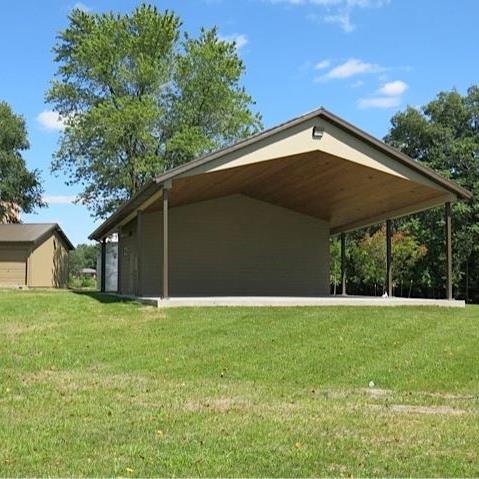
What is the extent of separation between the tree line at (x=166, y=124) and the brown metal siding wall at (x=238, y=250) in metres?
11.0

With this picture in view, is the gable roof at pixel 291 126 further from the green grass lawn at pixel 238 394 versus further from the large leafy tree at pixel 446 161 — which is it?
the large leafy tree at pixel 446 161

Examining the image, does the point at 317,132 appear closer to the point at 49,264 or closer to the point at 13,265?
the point at 13,265

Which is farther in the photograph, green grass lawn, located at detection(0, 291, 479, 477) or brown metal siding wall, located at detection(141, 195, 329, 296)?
brown metal siding wall, located at detection(141, 195, 329, 296)

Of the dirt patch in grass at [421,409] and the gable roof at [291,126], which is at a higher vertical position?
the gable roof at [291,126]

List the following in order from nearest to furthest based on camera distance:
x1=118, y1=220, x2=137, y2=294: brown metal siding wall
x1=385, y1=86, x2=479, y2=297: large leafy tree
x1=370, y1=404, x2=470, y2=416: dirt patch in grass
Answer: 1. x1=370, y1=404, x2=470, y2=416: dirt patch in grass
2. x1=118, y1=220, x2=137, y2=294: brown metal siding wall
3. x1=385, y1=86, x2=479, y2=297: large leafy tree

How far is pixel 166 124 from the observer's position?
3647cm

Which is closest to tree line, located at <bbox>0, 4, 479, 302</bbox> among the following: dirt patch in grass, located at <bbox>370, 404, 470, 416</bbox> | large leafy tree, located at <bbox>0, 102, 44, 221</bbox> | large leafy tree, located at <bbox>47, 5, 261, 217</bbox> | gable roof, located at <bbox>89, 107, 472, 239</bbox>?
large leafy tree, located at <bbox>47, 5, 261, 217</bbox>

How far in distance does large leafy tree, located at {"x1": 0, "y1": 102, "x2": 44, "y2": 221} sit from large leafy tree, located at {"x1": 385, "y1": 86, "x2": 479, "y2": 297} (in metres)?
24.6

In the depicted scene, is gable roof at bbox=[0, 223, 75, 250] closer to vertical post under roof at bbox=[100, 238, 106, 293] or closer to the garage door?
the garage door

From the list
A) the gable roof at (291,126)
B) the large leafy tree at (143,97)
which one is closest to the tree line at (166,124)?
the large leafy tree at (143,97)

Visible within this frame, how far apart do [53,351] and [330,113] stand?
945 centimetres

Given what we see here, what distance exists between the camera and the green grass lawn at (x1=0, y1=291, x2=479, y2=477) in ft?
16.3

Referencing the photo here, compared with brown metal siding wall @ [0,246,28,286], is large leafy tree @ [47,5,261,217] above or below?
above

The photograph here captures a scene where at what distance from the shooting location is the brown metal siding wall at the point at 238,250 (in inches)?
899
